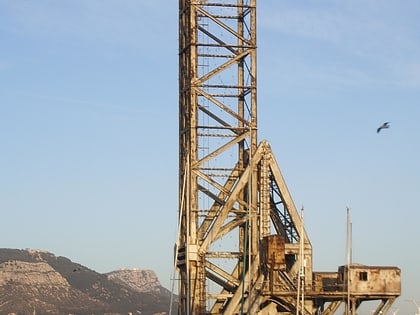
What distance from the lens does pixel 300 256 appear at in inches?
2628

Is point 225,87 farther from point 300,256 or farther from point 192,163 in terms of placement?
point 300,256

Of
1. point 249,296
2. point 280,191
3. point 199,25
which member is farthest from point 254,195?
point 199,25

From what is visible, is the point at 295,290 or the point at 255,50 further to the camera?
the point at 255,50

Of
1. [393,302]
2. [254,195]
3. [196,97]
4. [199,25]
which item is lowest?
[393,302]

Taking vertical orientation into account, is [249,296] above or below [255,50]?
below

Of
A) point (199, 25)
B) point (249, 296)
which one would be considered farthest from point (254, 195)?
point (199, 25)

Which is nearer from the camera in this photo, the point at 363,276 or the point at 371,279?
the point at 363,276

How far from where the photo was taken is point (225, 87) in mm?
70188

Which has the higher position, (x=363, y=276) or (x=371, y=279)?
(x=363, y=276)

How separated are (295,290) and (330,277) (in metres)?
4.01

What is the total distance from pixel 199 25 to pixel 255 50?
3.61 m

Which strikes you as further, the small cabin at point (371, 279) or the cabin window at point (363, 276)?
the cabin window at point (363, 276)

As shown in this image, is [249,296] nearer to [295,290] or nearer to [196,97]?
[295,290]

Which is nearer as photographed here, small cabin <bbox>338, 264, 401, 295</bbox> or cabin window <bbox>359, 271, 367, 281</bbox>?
small cabin <bbox>338, 264, 401, 295</bbox>
